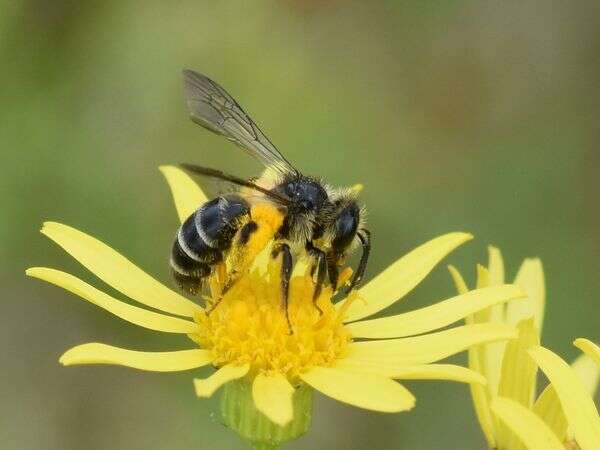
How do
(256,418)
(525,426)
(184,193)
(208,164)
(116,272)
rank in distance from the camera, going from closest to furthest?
1. (525,426)
2. (256,418)
3. (116,272)
4. (184,193)
5. (208,164)

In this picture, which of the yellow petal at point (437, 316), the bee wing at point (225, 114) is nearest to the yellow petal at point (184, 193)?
the bee wing at point (225, 114)

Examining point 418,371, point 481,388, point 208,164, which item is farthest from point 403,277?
point 208,164

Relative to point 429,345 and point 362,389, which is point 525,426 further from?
point 429,345

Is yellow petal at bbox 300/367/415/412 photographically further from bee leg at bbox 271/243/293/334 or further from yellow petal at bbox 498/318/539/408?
yellow petal at bbox 498/318/539/408

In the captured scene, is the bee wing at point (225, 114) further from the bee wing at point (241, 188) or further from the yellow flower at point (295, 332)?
the yellow flower at point (295, 332)

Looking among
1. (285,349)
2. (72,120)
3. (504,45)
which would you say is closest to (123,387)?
(72,120)

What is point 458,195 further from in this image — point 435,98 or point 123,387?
point 123,387
